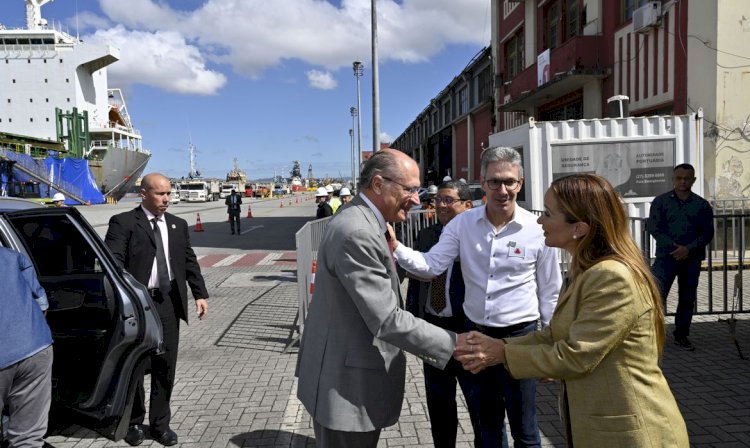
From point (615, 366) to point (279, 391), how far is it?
3.66 metres

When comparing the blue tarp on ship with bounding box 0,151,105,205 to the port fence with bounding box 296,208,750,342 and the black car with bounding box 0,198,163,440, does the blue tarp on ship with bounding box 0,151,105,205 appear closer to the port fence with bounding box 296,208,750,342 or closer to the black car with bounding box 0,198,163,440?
the port fence with bounding box 296,208,750,342

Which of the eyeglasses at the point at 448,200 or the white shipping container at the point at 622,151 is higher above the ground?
the white shipping container at the point at 622,151

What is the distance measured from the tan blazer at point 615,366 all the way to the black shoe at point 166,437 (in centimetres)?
Result: 301

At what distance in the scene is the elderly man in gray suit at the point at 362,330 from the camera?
205 centimetres

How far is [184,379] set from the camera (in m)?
5.25

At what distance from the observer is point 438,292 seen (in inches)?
128

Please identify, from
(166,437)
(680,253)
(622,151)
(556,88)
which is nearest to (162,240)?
(166,437)

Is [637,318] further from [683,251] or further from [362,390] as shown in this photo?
[683,251]

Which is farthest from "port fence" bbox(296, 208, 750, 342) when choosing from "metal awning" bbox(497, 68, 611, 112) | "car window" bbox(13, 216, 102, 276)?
"metal awning" bbox(497, 68, 611, 112)

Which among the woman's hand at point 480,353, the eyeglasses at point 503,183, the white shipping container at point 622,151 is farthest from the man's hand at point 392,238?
the white shipping container at point 622,151

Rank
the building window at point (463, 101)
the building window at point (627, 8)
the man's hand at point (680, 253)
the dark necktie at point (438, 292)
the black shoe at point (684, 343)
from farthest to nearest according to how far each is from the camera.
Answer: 1. the building window at point (463, 101)
2. the building window at point (627, 8)
3. the black shoe at point (684, 343)
4. the man's hand at point (680, 253)
5. the dark necktie at point (438, 292)

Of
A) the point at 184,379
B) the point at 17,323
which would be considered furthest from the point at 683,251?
the point at 17,323

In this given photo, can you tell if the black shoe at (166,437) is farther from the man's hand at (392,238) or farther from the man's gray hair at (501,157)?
the man's gray hair at (501,157)

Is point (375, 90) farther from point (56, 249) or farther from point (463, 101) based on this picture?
point (463, 101)
